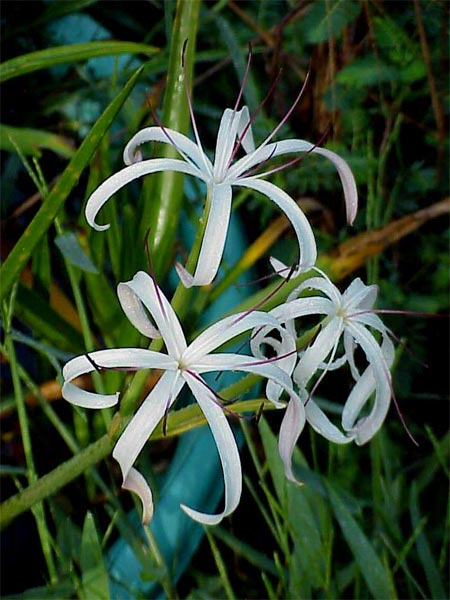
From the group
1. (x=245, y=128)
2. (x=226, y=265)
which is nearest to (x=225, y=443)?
(x=245, y=128)

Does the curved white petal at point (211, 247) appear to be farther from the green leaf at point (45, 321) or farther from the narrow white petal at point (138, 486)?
the green leaf at point (45, 321)

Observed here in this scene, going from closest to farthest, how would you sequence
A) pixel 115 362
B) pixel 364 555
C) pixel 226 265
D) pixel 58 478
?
pixel 115 362
pixel 58 478
pixel 364 555
pixel 226 265

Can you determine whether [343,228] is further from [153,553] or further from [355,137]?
[153,553]

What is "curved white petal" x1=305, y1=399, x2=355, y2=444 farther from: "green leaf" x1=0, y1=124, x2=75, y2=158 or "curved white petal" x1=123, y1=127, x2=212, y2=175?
"green leaf" x1=0, y1=124, x2=75, y2=158

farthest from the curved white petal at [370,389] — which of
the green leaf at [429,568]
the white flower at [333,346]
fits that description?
the green leaf at [429,568]

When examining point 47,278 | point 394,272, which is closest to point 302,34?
point 394,272

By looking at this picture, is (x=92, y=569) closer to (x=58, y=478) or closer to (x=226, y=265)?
(x=58, y=478)
